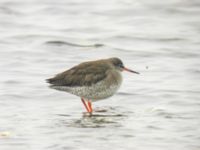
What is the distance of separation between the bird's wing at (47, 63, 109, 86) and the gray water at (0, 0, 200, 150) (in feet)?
1.60

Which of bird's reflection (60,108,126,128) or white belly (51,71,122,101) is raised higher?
white belly (51,71,122,101)

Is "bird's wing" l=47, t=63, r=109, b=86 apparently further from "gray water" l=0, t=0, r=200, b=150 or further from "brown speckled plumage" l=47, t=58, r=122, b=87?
"gray water" l=0, t=0, r=200, b=150

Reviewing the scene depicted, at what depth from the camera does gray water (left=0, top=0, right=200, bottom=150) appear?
11781 millimetres

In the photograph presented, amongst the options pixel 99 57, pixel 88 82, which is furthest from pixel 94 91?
pixel 99 57

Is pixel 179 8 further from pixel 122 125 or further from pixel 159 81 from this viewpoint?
pixel 122 125

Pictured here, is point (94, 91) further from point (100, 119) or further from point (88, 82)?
point (100, 119)

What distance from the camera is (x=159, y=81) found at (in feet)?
52.4

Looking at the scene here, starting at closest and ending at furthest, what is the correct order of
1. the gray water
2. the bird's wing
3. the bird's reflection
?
the gray water
the bird's reflection
the bird's wing

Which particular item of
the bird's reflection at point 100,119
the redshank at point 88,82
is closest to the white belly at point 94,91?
the redshank at point 88,82

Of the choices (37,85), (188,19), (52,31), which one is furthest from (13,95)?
(188,19)

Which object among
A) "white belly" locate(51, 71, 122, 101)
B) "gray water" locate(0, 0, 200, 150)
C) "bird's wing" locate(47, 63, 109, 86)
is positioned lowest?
"gray water" locate(0, 0, 200, 150)

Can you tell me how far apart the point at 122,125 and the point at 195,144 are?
5.46ft

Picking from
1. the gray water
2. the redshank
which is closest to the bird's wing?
A: the redshank

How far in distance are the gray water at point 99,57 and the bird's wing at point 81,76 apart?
1.60ft
